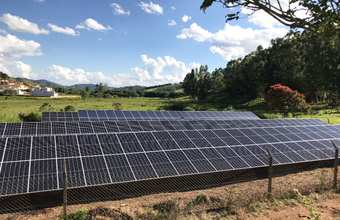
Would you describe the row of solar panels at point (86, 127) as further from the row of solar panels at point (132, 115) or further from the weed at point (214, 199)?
the weed at point (214, 199)

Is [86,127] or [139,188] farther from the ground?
[86,127]

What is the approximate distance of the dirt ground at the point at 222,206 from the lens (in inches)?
304

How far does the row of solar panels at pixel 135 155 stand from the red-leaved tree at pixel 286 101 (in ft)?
85.0

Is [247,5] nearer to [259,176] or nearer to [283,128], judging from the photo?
[259,176]

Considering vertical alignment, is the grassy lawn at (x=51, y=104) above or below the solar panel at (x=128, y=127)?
below

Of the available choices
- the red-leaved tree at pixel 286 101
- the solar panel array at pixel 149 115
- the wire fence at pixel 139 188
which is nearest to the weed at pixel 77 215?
the wire fence at pixel 139 188

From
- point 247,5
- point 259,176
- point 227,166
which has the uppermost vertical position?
point 247,5

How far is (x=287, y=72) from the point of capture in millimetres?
59344

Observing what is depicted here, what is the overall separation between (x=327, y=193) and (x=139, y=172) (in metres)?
7.96

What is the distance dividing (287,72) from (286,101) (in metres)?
23.8

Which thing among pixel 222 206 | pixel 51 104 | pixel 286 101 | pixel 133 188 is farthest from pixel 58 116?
pixel 51 104

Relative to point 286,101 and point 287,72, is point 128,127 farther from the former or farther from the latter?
point 287,72

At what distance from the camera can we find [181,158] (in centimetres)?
1134

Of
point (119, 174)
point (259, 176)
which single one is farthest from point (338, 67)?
point (119, 174)
